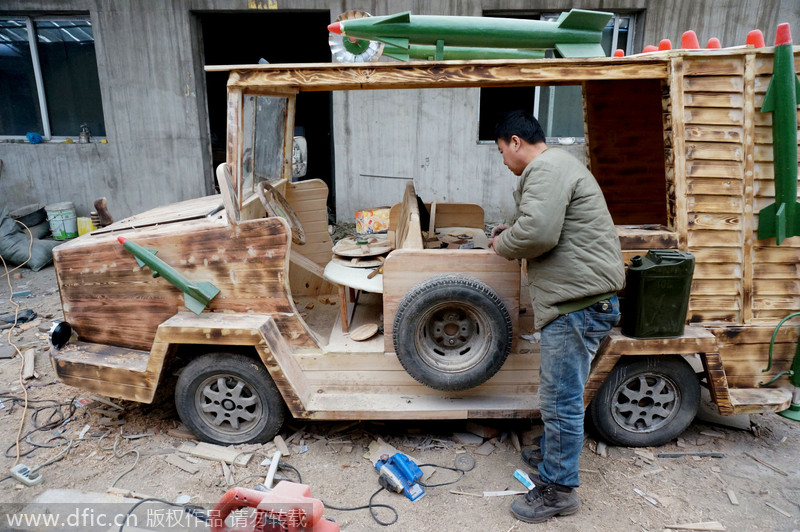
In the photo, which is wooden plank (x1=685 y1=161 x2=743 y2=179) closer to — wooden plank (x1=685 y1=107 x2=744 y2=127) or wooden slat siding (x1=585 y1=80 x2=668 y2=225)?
wooden plank (x1=685 y1=107 x2=744 y2=127)

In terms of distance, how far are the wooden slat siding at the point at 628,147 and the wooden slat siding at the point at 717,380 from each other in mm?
1643

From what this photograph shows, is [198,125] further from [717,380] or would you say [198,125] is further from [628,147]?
[717,380]

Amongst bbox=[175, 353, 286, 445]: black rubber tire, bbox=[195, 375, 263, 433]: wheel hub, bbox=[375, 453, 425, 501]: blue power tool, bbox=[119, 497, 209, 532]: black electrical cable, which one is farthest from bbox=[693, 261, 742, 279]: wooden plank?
bbox=[119, 497, 209, 532]: black electrical cable

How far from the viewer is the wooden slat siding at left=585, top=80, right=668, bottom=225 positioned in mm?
4434

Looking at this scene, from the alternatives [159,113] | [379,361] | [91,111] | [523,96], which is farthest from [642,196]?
[91,111]

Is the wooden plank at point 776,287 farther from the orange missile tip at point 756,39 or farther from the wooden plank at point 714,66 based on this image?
the orange missile tip at point 756,39

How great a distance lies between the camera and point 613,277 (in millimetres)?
2908

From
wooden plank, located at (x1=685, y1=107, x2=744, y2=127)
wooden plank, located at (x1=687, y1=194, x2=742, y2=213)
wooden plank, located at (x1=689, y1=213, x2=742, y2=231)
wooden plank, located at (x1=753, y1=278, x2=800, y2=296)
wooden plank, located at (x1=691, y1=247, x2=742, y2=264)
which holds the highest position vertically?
wooden plank, located at (x1=685, y1=107, x2=744, y2=127)

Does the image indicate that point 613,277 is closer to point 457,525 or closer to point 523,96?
point 457,525

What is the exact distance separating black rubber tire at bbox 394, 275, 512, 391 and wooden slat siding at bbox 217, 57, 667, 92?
1.19 metres

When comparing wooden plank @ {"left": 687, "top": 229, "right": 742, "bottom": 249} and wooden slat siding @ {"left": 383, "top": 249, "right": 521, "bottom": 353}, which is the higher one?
wooden plank @ {"left": 687, "top": 229, "right": 742, "bottom": 249}

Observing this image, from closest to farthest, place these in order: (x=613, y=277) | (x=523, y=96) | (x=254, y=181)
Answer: (x=613, y=277) < (x=254, y=181) < (x=523, y=96)

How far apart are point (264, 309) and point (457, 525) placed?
1.76 m

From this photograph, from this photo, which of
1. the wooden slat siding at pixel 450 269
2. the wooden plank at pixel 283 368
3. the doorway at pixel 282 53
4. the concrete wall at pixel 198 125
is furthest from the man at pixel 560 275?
the doorway at pixel 282 53
